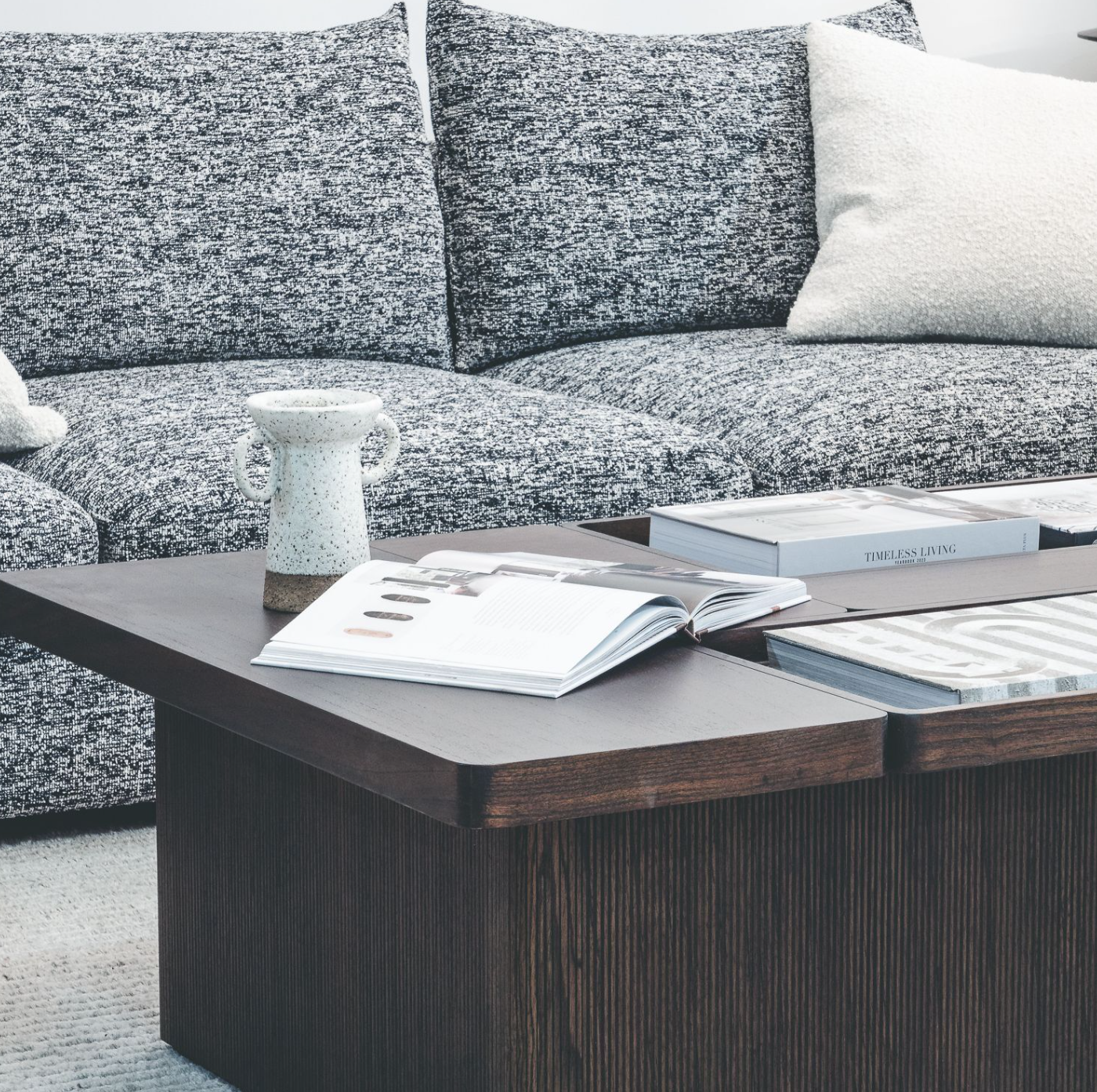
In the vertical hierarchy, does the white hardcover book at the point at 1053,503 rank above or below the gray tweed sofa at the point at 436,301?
below

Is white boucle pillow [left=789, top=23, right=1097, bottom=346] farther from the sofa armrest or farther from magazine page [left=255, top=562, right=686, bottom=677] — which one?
magazine page [left=255, top=562, right=686, bottom=677]

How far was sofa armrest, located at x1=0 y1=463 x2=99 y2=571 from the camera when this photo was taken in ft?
5.21

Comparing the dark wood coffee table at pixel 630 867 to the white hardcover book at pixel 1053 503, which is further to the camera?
the white hardcover book at pixel 1053 503

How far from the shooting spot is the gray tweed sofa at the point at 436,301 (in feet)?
5.65

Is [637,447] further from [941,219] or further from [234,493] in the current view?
[941,219]

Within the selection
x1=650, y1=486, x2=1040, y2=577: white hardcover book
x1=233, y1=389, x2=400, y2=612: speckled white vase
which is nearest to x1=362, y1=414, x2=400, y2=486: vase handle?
x1=233, y1=389, x2=400, y2=612: speckled white vase

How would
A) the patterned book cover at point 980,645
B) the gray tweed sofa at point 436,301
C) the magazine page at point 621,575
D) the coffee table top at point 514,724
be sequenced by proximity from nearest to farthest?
the coffee table top at point 514,724 → the patterned book cover at point 980,645 → the magazine page at point 621,575 → the gray tweed sofa at point 436,301

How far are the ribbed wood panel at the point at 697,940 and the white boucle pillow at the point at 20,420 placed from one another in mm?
790

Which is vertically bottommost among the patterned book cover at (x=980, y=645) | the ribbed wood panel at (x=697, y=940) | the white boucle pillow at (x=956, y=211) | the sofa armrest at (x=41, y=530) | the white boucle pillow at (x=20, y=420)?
the ribbed wood panel at (x=697, y=940)

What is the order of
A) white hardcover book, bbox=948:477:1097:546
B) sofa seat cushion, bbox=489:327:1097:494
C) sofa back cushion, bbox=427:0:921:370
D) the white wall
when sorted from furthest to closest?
the white wall < sofa back cushion, bbox=427:0:921:370 < sofa seat cushion, bbox=489:327:1097:494 < white hardcover book, bbox=948:477:1097:546

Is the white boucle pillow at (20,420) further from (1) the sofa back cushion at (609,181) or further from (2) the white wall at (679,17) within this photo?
(2) the white wall at (679,17)

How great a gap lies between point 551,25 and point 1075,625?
67.9 inches

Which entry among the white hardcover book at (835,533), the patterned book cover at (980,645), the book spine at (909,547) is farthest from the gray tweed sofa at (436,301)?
the patterned book cover at (980,645)

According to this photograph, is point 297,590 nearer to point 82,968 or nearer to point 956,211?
point 82,968
